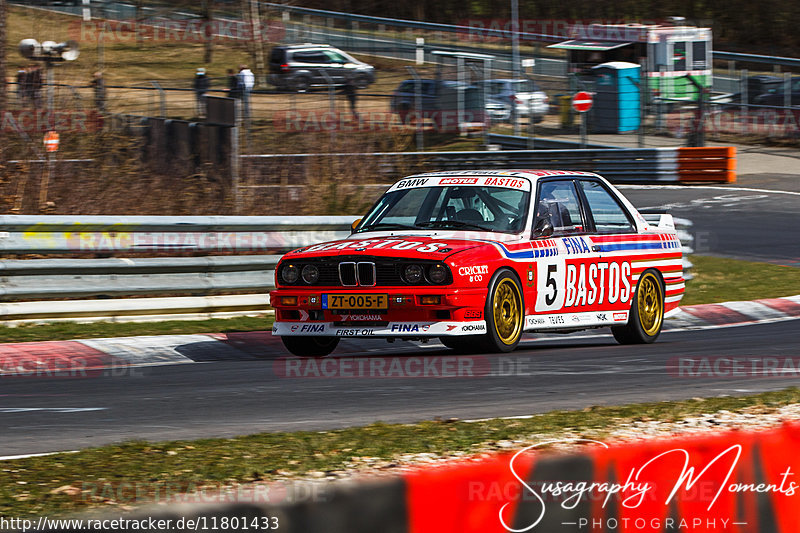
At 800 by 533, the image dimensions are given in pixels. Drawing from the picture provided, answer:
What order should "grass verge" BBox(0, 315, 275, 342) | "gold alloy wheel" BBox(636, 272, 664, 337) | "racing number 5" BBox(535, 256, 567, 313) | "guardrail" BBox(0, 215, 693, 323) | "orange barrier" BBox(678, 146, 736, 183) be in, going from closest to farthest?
1. "racing number 5" BBox(535, 256, 567, 313)
2. "grass verge" BBox(0, 315, 275, 342)
3. "gold alloy wheel" BBox(636, 272, 664, 337)
4. "guardrail" BBox(0, 215, 693, 323)
5. "orange barrier" BBox(678, 146, 736, 183)

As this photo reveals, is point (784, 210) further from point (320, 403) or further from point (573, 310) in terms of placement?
point (320, 403)

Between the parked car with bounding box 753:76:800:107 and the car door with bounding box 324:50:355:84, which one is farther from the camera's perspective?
the car door with bounding box 324:50:355:84

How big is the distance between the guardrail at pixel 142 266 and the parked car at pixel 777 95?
22.9 m

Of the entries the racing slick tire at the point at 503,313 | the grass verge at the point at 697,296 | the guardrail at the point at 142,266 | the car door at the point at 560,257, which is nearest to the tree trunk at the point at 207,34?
the grass verge at the point at 697,296

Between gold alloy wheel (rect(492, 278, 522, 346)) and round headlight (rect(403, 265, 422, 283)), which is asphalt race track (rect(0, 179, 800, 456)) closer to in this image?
gold alloy wheel (rect(492, 278, 522, 346))

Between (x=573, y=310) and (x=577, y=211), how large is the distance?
98 centimetres

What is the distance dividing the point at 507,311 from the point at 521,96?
23288mm

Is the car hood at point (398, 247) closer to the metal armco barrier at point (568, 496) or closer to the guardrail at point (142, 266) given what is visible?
the guardrail at point (142, 266)

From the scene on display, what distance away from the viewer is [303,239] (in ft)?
41.5

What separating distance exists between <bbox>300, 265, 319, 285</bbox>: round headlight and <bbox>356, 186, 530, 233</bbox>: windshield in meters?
0.96

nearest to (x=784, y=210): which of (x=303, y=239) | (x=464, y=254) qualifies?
(x=303, y=239)

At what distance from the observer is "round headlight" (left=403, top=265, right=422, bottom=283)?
909 cm

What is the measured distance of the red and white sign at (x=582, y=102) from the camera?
96.3 ft

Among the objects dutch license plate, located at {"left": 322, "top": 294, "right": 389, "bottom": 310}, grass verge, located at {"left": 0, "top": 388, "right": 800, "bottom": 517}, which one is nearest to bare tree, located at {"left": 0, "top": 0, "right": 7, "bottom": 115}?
dutch license plate, located at {"left": 322, "top": 294, "right": 389, "bottom": 310}
